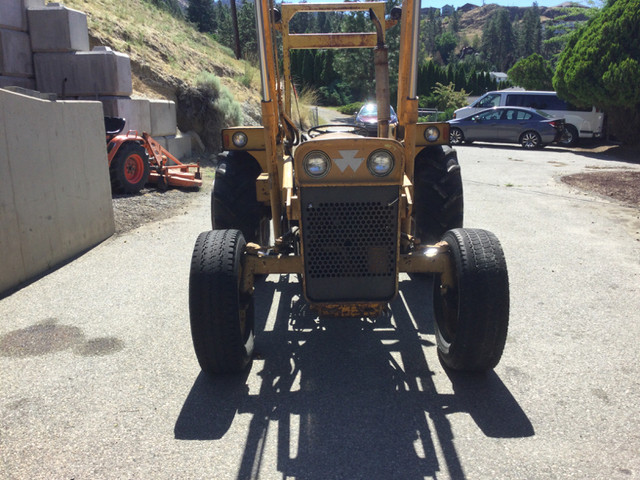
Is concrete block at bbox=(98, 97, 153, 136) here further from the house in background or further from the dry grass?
the house in background

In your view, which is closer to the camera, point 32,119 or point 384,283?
point 384,283

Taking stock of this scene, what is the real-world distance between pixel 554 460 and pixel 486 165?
13.3 m

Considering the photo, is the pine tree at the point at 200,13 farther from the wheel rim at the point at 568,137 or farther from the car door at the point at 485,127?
the wheel rim at the point at 568,137

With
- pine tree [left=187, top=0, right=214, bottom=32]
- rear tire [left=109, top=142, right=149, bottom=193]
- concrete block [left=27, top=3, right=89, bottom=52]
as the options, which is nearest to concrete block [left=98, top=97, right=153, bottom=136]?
concrete block [left=27, top=3, right=89, bottom=52]

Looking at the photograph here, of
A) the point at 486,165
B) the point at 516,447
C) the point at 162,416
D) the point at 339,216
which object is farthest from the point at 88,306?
the point at 486,165

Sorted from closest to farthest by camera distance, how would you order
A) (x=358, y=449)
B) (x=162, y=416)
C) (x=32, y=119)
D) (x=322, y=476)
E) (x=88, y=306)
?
(x=322, y=476), (x=358, y=449), (x=162, y=416), (x=88, y=306), (x=32, y=119)

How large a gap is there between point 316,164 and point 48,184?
401 cm

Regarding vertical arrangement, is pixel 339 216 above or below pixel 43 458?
above

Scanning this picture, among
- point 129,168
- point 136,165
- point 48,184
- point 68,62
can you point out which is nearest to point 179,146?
point 68,62

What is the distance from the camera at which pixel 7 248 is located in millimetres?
5570

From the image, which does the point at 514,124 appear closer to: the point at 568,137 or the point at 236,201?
the point at 568,137

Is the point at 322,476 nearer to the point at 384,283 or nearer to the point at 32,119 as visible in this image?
the point at 384,283

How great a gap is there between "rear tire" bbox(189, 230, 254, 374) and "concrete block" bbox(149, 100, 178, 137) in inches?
384

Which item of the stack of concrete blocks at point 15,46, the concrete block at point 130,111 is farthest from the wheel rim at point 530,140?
the stack of concrete blocks at point 15,46
